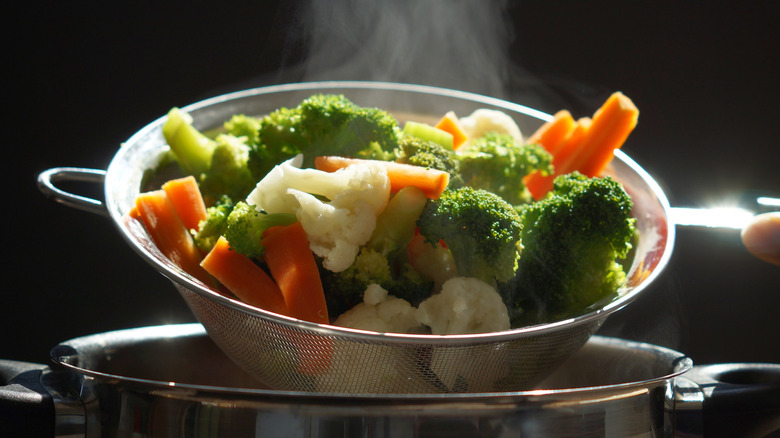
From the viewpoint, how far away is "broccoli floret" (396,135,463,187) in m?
1.03

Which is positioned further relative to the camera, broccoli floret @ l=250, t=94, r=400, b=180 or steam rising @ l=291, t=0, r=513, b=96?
steam rising @ l=291, t=0, r=513, b=96

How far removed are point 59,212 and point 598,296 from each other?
5.38ft

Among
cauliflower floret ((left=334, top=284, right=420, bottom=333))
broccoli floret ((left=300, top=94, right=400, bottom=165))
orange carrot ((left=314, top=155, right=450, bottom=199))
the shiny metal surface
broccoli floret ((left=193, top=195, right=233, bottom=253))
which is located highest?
broccoli floret ((left=300, top=94, right=400, bottom=165))

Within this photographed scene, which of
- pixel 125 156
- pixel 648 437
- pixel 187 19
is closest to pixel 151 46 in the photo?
pixel 187 19

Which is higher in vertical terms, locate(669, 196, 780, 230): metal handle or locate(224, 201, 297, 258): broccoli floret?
locate(669, 196, 780, 230): metal handle

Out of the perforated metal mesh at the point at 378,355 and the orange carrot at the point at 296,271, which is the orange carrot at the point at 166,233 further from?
A: the orange carrot at the point at 296,271

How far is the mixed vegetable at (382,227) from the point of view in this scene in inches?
36.8

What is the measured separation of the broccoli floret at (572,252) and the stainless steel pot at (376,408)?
0.64 feet

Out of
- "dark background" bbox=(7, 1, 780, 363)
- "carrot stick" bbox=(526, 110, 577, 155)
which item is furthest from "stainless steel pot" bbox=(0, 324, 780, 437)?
"dark background" bbox=(7, 1, 780, 363)

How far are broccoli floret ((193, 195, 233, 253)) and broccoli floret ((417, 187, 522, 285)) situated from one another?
1.16 feet

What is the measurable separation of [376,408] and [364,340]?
15cm

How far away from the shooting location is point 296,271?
0.93 meters

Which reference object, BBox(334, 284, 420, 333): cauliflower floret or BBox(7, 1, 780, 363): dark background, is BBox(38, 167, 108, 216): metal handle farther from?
BBox(7, 1, 780, 363): dark background

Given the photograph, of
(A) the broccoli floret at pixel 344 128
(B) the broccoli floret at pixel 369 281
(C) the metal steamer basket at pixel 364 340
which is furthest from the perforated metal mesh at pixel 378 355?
(A) the broccoli floret at pixel 344 128
